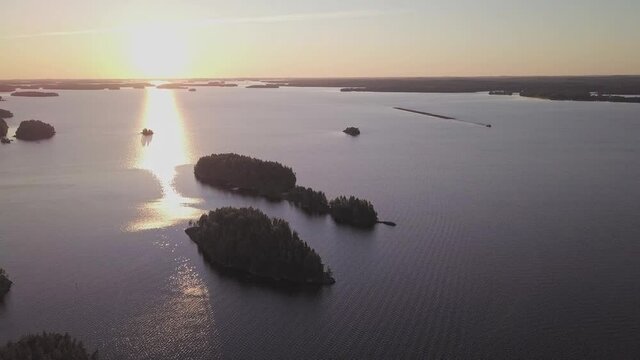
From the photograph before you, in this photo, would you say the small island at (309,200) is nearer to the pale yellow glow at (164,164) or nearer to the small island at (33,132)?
the pale yellow glow at (164,164)

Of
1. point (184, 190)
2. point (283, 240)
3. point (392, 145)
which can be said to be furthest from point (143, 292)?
point (392, 145)

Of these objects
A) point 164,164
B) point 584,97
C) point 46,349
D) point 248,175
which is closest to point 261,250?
point 46,349

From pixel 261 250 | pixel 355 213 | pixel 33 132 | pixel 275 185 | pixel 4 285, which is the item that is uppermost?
pixel 261 250

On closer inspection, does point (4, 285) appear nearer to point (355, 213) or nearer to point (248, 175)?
point (355, 213)

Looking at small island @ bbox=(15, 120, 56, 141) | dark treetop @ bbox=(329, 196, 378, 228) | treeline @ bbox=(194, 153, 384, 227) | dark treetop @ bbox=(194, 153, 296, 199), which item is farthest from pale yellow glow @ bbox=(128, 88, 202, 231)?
small island @ bbox=(15, 120, 56, 141)

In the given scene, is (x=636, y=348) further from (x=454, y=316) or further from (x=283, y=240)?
(x=283, y=240)

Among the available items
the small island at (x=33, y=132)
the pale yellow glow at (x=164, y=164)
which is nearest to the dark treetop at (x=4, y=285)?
the pale yellow glow at (x=164, y=164)
